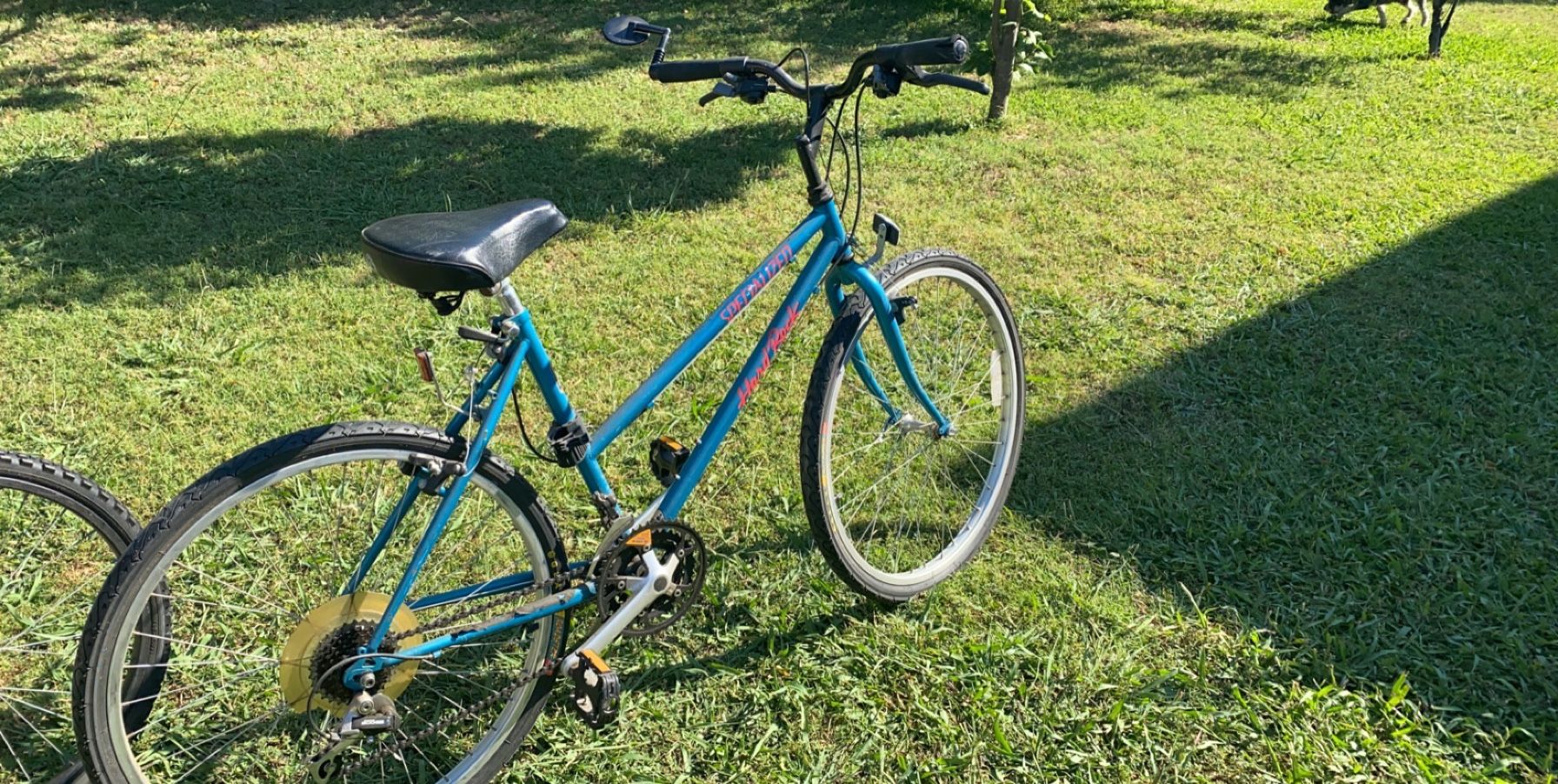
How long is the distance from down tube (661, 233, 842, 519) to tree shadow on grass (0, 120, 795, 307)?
9.52ft

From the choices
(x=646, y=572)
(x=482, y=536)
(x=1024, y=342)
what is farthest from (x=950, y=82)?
(x=1024, y=342)

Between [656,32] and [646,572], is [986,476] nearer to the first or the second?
[646,572]

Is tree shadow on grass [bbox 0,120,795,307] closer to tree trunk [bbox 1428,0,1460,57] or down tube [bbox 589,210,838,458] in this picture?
down tube [bbox 589,210,838,458]

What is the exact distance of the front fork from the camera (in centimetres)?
246

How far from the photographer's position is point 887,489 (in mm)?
3176

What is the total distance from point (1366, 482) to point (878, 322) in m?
1.92

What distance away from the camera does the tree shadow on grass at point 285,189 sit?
441 centimetres

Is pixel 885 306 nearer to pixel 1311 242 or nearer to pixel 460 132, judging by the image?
Answer: pixel 1311 242

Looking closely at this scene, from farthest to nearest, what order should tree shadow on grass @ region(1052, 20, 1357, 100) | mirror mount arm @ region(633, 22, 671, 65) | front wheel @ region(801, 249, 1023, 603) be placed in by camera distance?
tree shadow on grass @ region(1052, 20, 1357, 100), front wheel @ region(801, 249, 1023, 603), mirror mount arm @ region(633, 22, 671, 65)

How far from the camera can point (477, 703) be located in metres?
2.19

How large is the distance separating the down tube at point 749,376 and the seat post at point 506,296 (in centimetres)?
59

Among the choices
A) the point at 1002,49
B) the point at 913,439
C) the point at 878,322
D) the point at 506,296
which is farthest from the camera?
the point at 1002,49

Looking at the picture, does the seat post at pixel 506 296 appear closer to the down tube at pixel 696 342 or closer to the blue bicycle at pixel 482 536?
the blue bicycle at pixel 482 536

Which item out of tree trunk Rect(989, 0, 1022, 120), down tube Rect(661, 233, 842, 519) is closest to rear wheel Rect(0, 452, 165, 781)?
down tube Rect(661, 233, 842, 519)
